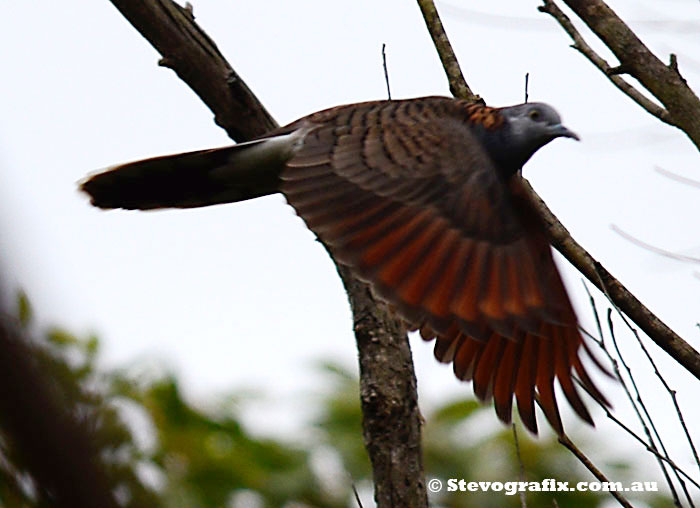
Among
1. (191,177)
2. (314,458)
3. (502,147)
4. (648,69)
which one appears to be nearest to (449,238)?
(502,147)

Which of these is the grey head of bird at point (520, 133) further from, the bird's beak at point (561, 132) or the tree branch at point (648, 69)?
the tree branch at point (648, 69)

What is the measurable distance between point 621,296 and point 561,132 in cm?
122

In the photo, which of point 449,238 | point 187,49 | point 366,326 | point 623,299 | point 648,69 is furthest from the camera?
point 187,49

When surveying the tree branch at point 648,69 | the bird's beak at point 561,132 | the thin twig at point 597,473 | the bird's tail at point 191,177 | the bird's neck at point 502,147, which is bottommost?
the thin twig at point 597,473

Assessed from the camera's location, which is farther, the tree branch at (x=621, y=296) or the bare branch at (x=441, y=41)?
the bare branch at (x=441, y=41)

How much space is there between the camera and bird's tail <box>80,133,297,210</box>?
3.46 m

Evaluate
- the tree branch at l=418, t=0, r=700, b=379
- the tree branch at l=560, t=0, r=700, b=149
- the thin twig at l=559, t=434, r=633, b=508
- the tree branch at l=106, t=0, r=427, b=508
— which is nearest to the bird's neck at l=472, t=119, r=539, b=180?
the tree branch at l=418, t=0, r=700, b=379

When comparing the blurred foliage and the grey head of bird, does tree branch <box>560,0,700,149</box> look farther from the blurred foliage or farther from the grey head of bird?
the blurred foliage

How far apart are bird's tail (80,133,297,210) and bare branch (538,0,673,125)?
113 cm

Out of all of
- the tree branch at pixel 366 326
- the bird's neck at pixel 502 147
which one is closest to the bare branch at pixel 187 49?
the tree branch at pixel 366 326

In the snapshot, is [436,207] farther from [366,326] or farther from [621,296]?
[621,296]

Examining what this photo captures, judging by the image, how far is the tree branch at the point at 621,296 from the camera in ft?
8.08

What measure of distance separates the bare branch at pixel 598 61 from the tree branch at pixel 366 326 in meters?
1.06

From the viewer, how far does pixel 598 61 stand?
265 centimetres
